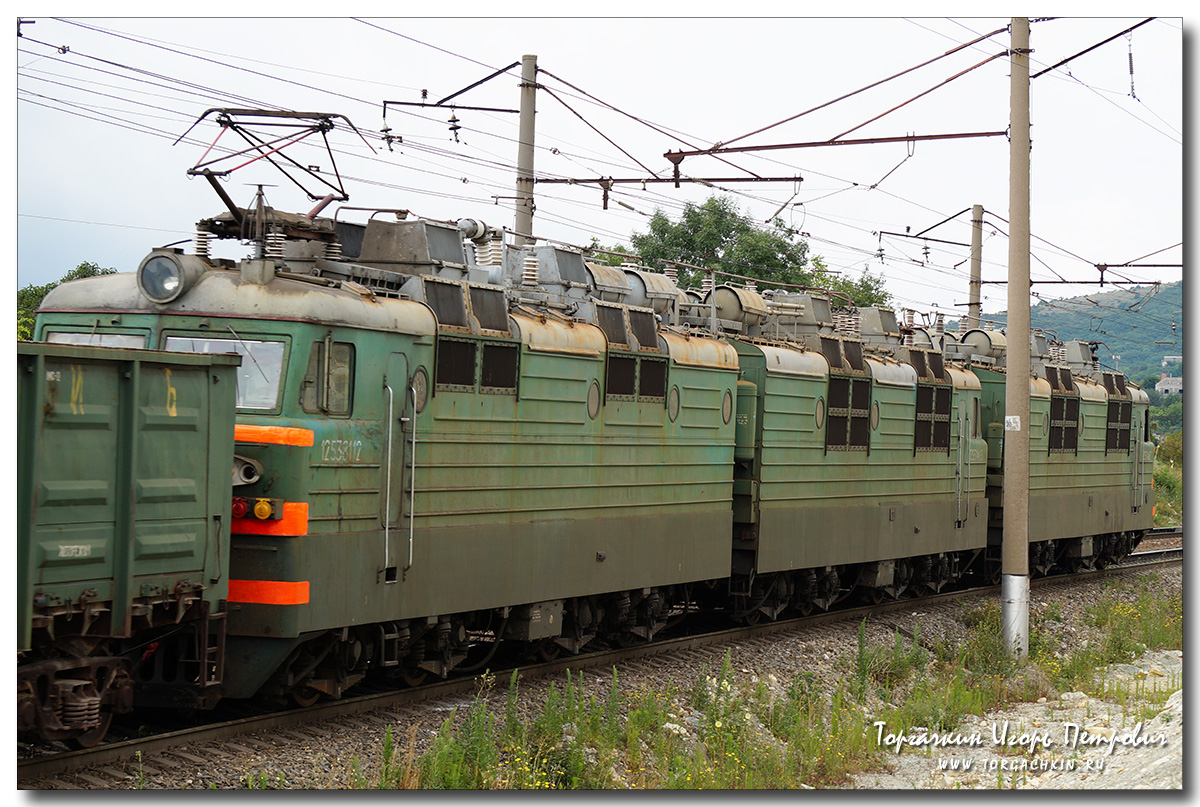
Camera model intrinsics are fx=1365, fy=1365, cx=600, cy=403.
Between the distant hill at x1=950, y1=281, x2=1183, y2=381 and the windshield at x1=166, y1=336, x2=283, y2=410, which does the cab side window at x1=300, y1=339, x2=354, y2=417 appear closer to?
the windshield at x1=166, y1=336, x2=283, y2=410

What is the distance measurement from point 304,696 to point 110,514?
3.23 meters

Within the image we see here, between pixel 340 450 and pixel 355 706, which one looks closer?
pixel 340 450

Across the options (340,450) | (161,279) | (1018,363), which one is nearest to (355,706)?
(340,450)

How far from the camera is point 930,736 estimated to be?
39.8 feet

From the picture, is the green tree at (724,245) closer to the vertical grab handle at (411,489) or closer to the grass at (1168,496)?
the grass at (1168,496)

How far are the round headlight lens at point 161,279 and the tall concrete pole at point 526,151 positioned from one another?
7.73 meters

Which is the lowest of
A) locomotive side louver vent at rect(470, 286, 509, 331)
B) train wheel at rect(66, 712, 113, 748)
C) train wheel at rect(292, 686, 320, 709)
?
train wheel at rect(292, 686, 320, 709)

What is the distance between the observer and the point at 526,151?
18469mm

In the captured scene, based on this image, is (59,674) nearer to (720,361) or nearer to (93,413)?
(93,413)

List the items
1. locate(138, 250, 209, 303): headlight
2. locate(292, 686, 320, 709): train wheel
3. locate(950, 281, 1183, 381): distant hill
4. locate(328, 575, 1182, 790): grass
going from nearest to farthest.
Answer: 1. locate(328, 575, 1182, 790): grass
2. locate(138, 250, 209, 303): headlight
3. locate(292, 686, 320, 709): train wheel
4. locate(950, 281, 1183, 381): distant hill

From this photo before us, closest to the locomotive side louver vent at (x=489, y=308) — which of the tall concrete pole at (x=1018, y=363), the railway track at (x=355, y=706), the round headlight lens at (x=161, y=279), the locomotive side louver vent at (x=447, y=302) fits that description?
the locomotive side louver vent at (x=447, y=302)

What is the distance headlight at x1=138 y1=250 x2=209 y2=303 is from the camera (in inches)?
413

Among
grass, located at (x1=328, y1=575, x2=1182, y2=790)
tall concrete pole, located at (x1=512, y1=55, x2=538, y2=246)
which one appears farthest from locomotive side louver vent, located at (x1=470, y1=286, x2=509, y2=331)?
tall concrete pole, located at (x1=512, y1=55, x2=538, y2=246)

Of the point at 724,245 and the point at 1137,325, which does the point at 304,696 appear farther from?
the point at 1137,325
